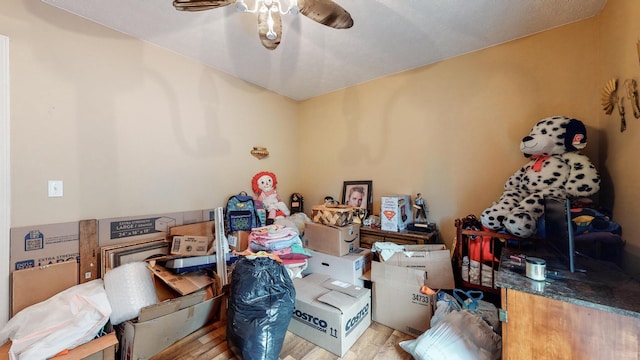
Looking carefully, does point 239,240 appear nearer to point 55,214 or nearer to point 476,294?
point 55,214

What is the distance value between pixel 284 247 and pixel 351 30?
1.96 metres

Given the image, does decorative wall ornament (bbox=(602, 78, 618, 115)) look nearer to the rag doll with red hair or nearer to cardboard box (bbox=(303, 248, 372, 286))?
cardboard box (bbox=(303, 248, 372, 286))

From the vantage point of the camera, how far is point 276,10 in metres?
1.41

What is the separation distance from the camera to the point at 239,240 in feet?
8.28

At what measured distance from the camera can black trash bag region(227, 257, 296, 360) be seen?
1427mm

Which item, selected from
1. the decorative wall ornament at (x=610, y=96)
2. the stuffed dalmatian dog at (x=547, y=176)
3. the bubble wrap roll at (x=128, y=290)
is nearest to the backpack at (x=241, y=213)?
the bubble wrap roll at (x=128, y=290)

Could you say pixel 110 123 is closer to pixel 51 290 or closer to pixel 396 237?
pixel 51 290

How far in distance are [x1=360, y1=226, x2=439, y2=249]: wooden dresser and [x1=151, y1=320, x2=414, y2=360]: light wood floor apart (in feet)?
2.56

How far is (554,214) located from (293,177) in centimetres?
285

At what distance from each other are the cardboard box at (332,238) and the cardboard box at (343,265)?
0.05m

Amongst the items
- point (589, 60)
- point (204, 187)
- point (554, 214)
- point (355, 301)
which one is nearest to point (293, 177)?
point (204, 187)

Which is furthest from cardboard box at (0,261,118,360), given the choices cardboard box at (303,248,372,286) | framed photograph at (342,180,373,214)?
framed photograph at (342,180,373,214)

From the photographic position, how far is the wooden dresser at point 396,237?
2211mm

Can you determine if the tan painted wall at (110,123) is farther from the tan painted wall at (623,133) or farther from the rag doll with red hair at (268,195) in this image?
the tan painted wall at (623,133)
